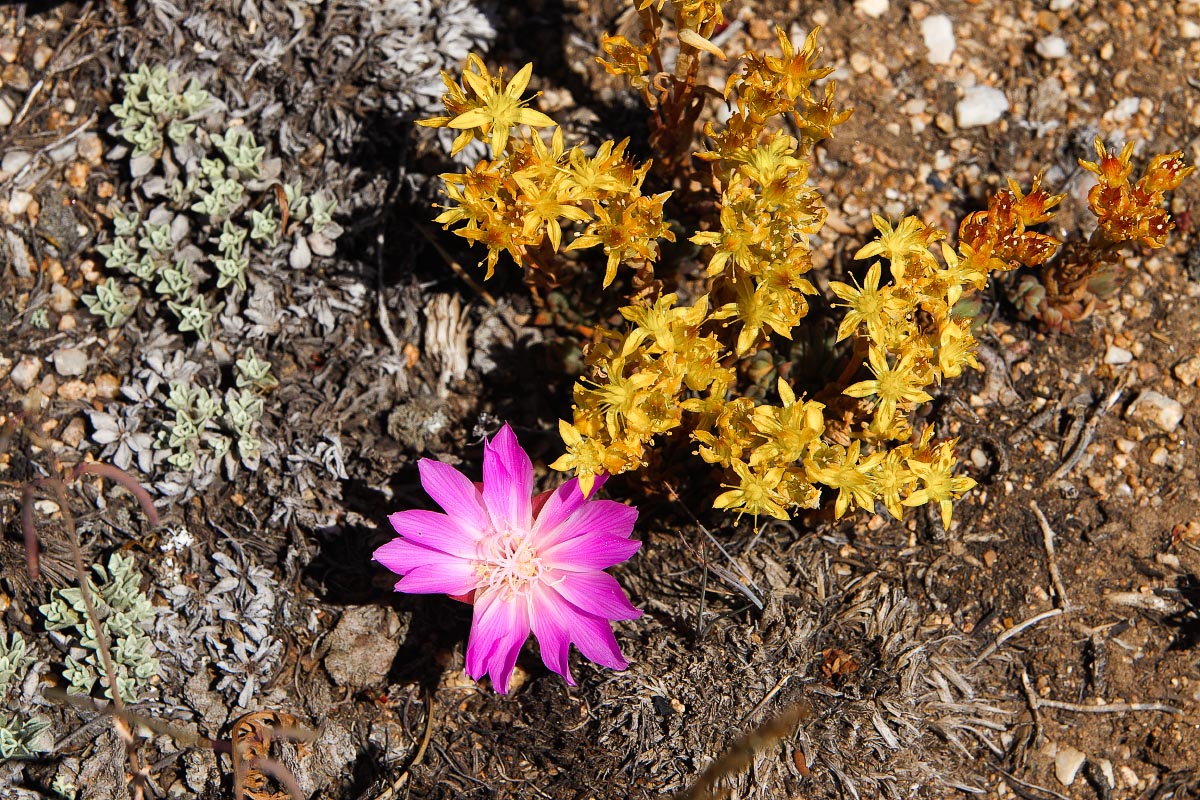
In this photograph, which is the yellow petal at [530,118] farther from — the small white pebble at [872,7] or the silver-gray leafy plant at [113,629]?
the silver-gray leafy plant at [113,629]

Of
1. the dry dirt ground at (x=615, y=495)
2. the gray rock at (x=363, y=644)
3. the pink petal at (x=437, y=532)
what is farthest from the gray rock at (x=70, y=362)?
the pink petal at (x=437, y=532)

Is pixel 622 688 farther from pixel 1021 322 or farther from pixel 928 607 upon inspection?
pixel 1021 322

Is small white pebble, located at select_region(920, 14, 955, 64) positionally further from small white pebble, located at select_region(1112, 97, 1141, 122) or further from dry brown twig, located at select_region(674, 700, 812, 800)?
dry brown twig, located at select_region(674, 700, 812, 800)

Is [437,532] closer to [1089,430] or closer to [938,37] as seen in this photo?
[1089,430]

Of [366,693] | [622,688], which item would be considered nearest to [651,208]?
[622,688]

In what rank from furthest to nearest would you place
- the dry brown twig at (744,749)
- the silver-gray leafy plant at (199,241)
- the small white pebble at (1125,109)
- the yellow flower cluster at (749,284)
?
the small white pebble at (1125,109) → the silver-gray leafy plant at (199,241) → the yellow flower cluster at (749,284) → the dry brown twig at (744,749)
